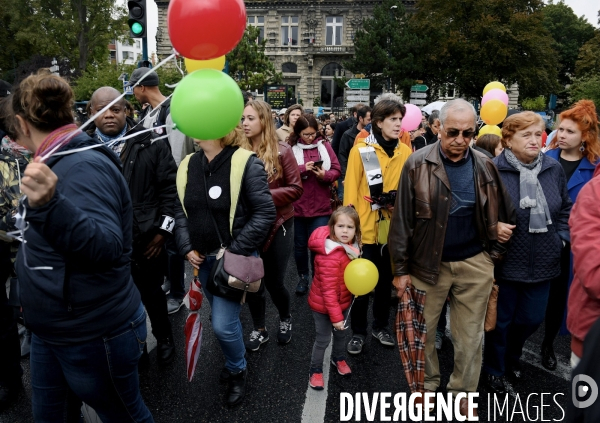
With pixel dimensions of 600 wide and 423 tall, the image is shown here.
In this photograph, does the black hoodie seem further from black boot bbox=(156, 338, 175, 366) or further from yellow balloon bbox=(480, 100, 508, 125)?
yellow balloon bbox=(480, 100, 508, 125)

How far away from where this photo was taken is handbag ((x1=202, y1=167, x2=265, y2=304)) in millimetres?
2699

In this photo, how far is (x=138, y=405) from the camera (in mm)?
2117

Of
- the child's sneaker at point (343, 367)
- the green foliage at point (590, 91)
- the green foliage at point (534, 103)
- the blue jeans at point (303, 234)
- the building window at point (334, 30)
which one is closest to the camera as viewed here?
the child's sneaker at point (343, 367)

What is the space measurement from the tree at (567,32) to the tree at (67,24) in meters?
47.1

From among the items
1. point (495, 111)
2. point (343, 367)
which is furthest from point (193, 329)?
point (495, 111)

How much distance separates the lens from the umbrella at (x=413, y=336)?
2.91 m

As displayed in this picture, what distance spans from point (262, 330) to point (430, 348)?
4.72 feet

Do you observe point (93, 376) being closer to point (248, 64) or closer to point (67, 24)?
point (248, 64)

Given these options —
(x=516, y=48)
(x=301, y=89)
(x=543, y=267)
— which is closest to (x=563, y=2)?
(x=516, y=48)

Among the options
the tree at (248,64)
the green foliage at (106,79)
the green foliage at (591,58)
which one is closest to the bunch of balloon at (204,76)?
the tree at (248,64)

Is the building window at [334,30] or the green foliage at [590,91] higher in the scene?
the building window at [334,30]

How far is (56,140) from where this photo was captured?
173 cm

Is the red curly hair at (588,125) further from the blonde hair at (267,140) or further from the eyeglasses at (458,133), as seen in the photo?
the blonde hair at (267,140)

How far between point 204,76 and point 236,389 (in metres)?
2.10
